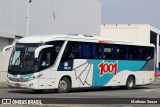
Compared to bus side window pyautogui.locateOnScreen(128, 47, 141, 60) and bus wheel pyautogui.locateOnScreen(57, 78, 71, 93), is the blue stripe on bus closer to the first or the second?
bus side window pyautogui.locateOnScreen(128, 47, 141, 60)

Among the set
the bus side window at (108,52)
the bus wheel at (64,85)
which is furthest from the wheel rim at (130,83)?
the bus wheel at (64,85)

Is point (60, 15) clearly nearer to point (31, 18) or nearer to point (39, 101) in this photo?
point (31, 18)

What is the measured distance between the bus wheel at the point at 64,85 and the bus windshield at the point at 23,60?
6.60 ft

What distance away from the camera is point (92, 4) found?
5294cm

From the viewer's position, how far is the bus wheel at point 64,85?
2536 cm

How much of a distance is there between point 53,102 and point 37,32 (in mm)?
27354

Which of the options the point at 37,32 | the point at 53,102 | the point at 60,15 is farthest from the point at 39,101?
the point at 60,15

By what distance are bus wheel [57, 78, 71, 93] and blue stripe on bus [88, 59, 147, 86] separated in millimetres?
2073

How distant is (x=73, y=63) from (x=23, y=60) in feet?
9.71

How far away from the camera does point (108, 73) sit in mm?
28578

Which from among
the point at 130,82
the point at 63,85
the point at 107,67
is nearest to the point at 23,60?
the point at 63,85

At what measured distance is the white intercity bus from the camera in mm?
24188

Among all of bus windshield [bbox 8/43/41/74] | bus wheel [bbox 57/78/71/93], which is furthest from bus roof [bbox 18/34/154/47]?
bus wheel [bbox 57/78/71/93]

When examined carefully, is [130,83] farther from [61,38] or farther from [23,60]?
[23,60]
